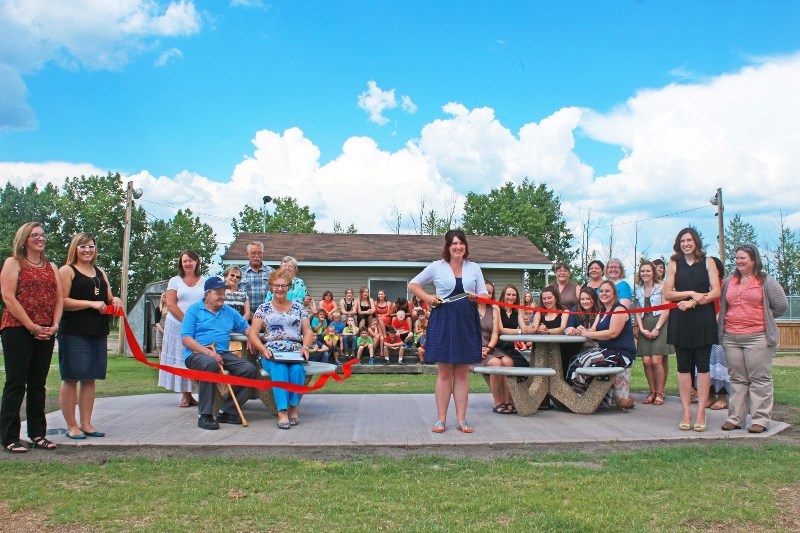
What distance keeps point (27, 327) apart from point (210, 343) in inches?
69.8

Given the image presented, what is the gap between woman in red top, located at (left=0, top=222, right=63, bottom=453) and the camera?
5578 millimetres

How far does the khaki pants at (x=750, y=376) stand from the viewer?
635 cm

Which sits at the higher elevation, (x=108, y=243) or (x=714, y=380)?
(x=108, y=243)

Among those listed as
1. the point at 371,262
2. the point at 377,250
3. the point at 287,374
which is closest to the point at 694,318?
the point at 287,374

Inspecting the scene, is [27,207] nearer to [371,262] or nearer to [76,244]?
[371,262]

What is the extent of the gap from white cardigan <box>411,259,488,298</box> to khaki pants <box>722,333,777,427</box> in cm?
236

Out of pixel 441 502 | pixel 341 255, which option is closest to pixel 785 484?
pixel 441 502

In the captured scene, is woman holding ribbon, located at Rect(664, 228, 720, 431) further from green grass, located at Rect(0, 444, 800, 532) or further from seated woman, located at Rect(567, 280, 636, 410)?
green grass, located at Rect(0, 444, 800, 532)

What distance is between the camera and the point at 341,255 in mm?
19609

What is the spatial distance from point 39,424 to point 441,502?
358 centimetres

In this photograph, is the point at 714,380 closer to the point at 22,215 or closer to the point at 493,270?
the point at 493,270

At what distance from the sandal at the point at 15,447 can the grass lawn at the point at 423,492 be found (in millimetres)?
227

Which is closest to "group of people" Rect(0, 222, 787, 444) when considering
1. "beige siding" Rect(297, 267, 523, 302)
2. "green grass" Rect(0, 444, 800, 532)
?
"green grass" Rect(0, 444, 800, 532)

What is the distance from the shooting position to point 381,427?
21.8 ft
